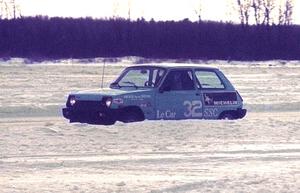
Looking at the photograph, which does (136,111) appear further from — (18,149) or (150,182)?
(150,182)

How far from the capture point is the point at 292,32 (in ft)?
221

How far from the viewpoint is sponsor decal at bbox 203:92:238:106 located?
62.0 feet

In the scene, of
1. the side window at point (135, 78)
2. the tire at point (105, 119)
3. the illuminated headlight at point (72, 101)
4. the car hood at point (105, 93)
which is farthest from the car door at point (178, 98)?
the illuminated headlight at point (72, 101)

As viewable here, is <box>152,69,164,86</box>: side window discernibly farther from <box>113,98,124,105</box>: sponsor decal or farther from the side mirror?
Result: <box>113,98,124,105</box>: sponsor decal

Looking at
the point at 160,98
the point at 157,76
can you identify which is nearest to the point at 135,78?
the point at 157,76

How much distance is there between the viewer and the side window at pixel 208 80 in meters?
19.0

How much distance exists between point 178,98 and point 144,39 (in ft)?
149

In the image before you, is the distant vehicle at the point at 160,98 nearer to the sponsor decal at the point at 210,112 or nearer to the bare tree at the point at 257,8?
the sponsor decal at the point at 210,112

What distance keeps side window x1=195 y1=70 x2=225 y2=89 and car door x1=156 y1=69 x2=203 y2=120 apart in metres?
0.23

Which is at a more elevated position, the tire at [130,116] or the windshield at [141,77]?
the windshield at [141,77]

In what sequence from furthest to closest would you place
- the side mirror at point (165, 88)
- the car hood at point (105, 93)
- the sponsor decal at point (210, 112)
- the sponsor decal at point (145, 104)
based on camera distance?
the sponsor decal at point (210, 112)
the side mirror at point (165, 88)
the sponsor decal at point (145, 104)
the car hood at point (105, 93)

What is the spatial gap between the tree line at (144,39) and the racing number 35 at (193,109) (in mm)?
39764

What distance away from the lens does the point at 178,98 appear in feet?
60.6

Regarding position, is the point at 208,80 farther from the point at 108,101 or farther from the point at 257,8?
the point at 257,8
